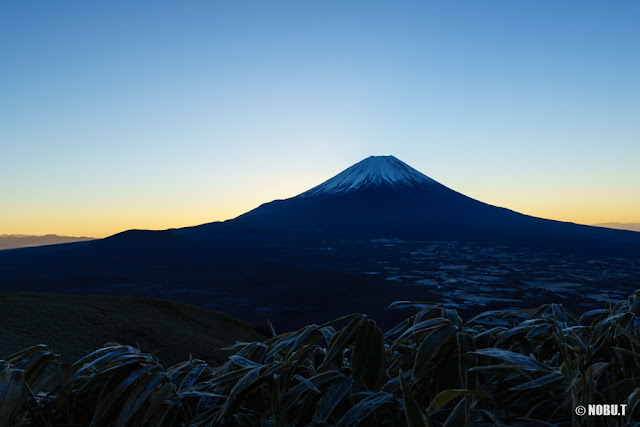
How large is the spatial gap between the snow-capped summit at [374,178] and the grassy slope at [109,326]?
93.8 meters

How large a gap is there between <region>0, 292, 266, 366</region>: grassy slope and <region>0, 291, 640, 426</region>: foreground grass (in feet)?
13.3

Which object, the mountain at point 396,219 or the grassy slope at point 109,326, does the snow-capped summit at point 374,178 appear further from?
the grassy slope at point 109,326

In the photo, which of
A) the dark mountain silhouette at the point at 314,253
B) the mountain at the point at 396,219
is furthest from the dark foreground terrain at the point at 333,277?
the mountain at the point at 396,219

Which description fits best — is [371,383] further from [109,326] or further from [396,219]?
[396,219]

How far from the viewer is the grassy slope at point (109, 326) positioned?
602 cm

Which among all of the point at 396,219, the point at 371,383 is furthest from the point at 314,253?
the point at 371,383

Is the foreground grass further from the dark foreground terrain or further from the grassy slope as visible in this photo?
the dark foreground terrain

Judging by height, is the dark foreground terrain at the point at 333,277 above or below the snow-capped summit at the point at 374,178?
below

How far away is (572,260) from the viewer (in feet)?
153

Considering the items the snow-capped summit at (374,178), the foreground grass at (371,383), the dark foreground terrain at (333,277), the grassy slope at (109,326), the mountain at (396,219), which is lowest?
the dark foreground terrain at (333,277)

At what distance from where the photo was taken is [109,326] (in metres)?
7.33

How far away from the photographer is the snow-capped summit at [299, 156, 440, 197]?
342 feet

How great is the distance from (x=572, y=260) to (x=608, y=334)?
174ft

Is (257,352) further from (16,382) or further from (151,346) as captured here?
(151,346)
